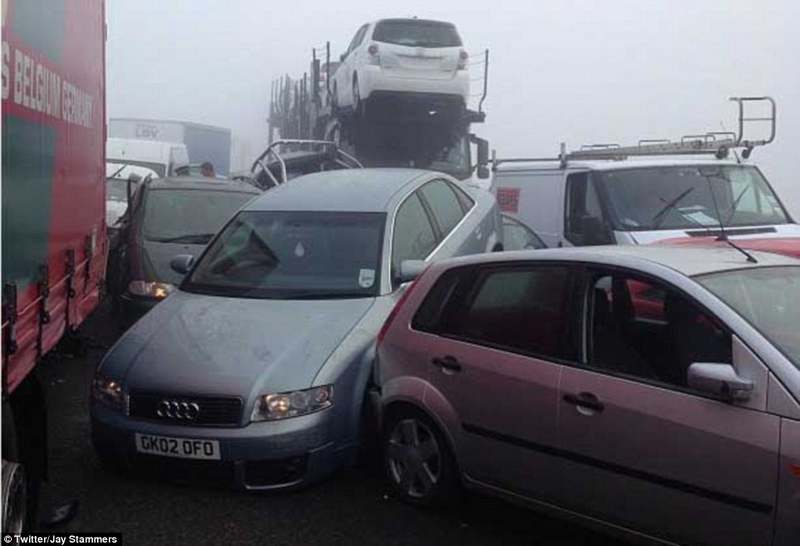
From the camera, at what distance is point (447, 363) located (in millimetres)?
4523

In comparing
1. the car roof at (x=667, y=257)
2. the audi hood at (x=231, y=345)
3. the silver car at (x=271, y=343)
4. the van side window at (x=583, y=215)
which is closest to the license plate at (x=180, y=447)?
Answer: the silver car at (x=271, y=343)

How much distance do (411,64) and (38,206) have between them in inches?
408

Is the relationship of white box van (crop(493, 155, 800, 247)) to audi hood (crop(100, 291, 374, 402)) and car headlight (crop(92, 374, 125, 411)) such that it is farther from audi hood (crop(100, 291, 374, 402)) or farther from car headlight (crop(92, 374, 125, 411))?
car headlight (crop(92, 374, 125, 411))

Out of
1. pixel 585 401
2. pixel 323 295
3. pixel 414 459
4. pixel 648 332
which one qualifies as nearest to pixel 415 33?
pixel 323 295

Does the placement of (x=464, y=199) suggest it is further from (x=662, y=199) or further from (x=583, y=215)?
(x=662, y=199)

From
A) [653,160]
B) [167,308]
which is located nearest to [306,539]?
[167,308]

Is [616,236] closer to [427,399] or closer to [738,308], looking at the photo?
[427,399]

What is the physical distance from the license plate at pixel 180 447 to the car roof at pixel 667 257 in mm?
1678

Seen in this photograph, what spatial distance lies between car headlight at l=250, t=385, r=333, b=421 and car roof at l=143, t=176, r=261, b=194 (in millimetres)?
5669

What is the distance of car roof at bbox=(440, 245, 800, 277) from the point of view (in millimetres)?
3949

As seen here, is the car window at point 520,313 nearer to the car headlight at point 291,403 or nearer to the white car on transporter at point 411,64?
the car headlight at point 291,403

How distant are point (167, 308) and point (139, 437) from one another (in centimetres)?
121

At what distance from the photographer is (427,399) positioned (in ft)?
15.1

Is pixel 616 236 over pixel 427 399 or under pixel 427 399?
over
